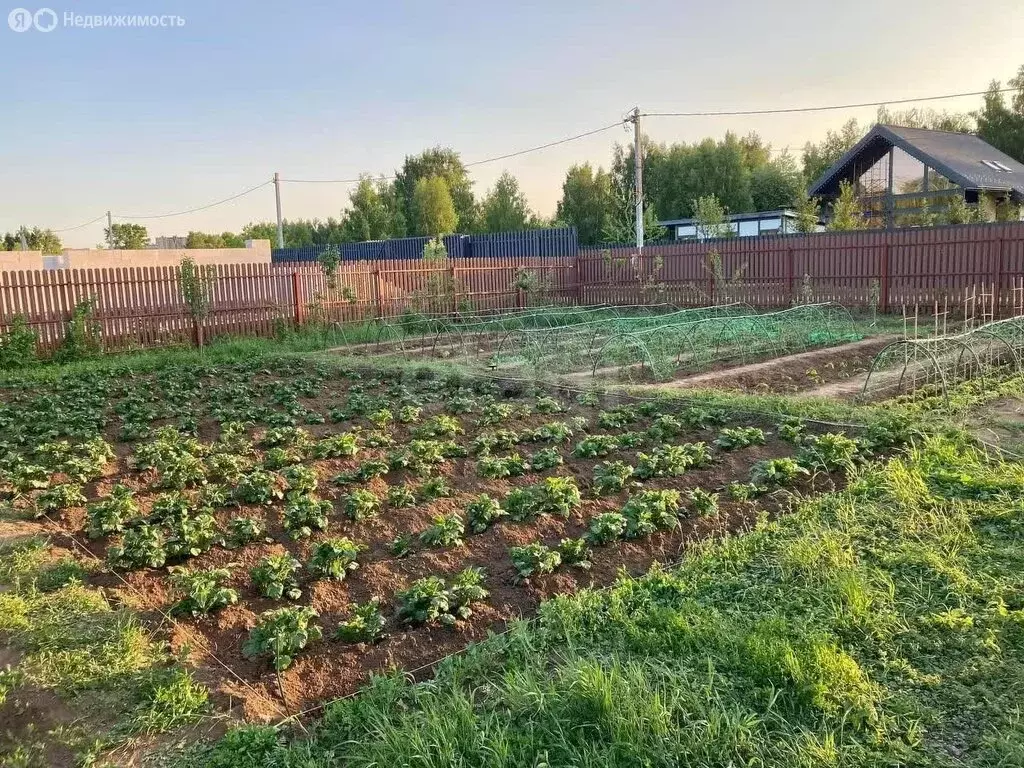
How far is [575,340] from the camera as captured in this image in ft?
46.9

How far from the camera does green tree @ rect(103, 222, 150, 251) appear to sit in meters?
59.0

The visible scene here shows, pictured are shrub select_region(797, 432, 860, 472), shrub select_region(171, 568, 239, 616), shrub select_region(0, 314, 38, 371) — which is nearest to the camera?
shrub select_region(171, 568, 239, 616)

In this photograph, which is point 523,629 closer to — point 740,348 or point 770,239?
point 740,348

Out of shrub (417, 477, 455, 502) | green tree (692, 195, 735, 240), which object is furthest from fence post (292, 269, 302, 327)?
A: green tree (692, 195, 735, 240)

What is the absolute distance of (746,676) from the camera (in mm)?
3217

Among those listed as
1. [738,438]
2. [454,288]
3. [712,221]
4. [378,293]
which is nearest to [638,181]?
[712,221]

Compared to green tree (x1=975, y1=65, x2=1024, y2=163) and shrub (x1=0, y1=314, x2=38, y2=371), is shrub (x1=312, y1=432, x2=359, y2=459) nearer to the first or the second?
shrub (x1=0, y1=314, x2=38, y2=371)

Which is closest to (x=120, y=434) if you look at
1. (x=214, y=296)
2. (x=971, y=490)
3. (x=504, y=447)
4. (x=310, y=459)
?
(x=310, y=459)

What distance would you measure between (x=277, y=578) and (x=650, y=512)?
228cm

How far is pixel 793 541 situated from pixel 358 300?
50.8 ft

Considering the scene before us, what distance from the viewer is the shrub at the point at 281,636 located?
352 centimetres

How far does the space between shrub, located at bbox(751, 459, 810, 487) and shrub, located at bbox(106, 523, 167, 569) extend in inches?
160

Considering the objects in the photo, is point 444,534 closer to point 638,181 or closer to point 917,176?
point 638,181

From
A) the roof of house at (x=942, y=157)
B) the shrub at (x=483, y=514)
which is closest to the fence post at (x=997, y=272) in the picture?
the roof of house at (x=942, y=157)
